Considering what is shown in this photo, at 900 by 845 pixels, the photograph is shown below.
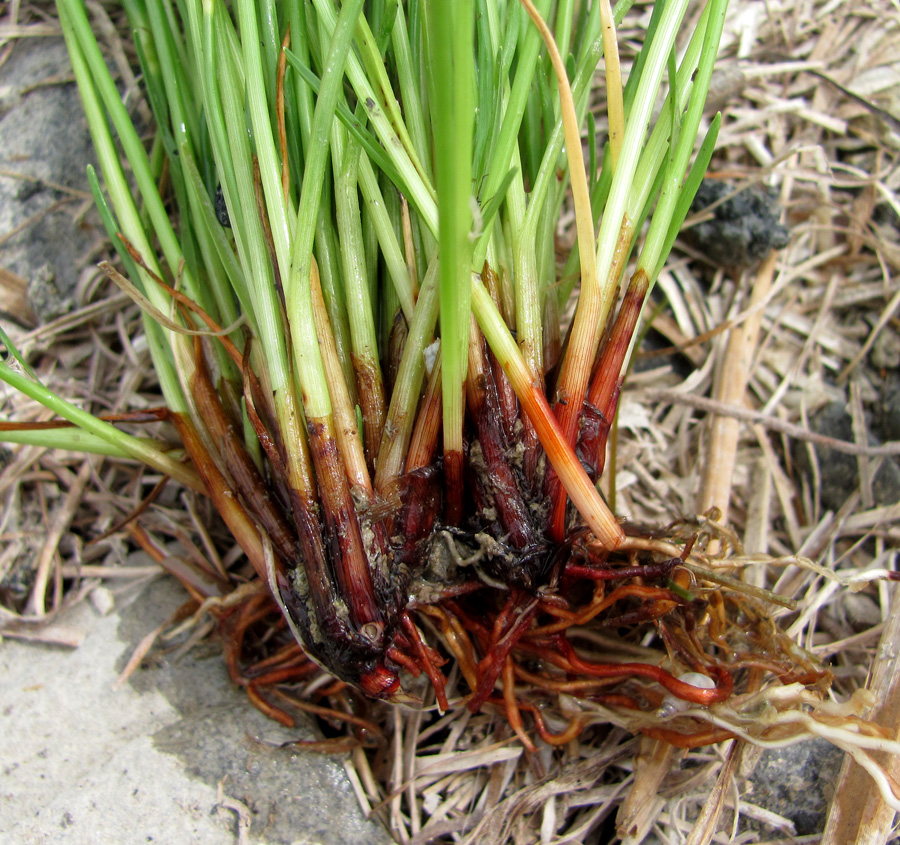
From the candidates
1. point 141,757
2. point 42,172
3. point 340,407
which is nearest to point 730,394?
point 340,407

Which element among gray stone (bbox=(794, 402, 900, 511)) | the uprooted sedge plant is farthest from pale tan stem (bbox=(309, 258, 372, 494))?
gray stone (bbox=(794, 402, 900, 511))

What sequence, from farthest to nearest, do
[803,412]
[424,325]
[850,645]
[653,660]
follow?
[803,412]
[850,645]
[653,660]
[424,325]

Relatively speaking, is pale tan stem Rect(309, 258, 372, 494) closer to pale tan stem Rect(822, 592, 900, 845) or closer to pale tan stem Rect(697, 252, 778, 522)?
pale tan stem Rect(697, 252, 778, 522)

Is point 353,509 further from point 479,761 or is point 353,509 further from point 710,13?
point 710,13

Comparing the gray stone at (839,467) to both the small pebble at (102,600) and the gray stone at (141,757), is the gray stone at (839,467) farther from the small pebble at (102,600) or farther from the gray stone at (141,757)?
the small pebble at (102,600)

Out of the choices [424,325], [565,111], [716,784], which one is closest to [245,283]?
[424,325]

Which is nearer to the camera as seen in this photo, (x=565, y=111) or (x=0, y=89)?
(x=565, y=111)

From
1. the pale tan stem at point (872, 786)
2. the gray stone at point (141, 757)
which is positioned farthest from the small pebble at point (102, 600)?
the pale tan stem at point (872, 786)

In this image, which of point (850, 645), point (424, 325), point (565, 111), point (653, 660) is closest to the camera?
point (565, 111)
